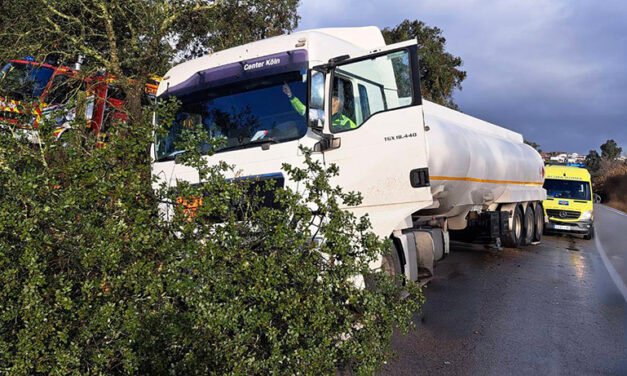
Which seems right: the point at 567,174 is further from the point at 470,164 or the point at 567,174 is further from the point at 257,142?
the point at 257,142

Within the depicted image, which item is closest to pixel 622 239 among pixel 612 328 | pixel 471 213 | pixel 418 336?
pixel 471 213

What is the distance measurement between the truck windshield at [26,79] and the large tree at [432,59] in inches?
1012

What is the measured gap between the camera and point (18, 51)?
8.52 metres

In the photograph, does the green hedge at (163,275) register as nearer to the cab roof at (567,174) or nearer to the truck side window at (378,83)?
the truck side window at (378,83)

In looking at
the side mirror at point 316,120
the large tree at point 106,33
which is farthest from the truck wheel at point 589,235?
the side mirror at point 316,120

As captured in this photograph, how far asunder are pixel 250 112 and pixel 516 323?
13.7 ft

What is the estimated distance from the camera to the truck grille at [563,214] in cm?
1739

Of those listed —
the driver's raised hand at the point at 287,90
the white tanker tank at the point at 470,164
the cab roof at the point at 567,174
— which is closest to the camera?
the driver's raised hand at the point at 287,90

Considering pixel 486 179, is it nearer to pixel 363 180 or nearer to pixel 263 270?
pixel 363 180

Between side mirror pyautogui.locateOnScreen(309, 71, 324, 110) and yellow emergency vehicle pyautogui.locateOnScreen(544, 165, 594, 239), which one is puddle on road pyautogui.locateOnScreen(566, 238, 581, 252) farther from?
side mirror pyautogui.locateOnScreen(309, 71, 324, 110)

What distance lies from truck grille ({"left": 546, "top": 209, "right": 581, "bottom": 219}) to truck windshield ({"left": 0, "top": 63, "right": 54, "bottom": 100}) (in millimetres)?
15702

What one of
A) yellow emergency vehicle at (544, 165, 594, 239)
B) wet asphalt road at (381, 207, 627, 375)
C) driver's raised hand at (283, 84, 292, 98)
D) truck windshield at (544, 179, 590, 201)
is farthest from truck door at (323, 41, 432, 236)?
truck windshield at (544, 179, 590, 201)

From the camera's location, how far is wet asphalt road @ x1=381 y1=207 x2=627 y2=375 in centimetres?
502

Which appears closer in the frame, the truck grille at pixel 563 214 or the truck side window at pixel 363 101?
the truck side window at pixel 363 101
